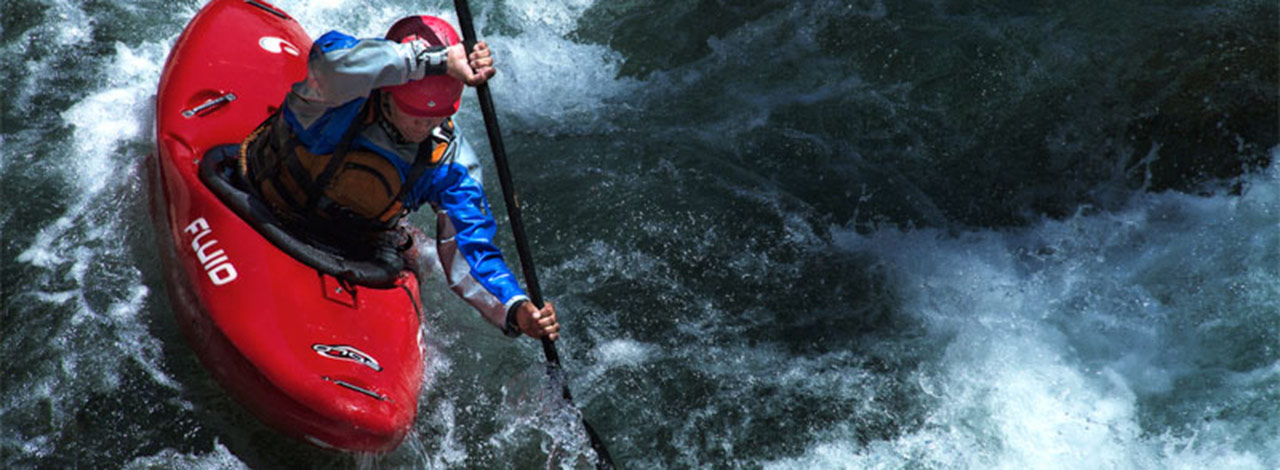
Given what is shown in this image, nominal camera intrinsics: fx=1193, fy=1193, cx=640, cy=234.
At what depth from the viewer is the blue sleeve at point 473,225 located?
3631 mm

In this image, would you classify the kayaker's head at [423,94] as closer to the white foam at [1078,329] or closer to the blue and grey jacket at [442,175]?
the blue and grey jacket at [442,175]

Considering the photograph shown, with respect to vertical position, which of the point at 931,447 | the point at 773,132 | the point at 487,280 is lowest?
the point at 931,447

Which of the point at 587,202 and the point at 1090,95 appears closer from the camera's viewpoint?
the point at 587,202

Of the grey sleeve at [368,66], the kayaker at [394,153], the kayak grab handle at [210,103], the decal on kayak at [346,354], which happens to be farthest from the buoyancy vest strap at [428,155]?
the kayak grab handle at [210,103]

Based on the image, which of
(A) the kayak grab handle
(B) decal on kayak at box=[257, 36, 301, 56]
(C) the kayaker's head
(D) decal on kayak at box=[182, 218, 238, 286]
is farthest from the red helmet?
(B) decal on kayak at box=[257, 36, 301, 56]

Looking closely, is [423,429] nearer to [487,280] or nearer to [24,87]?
[487,280]

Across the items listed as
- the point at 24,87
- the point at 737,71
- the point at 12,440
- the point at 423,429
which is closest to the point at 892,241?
the point at 737,71

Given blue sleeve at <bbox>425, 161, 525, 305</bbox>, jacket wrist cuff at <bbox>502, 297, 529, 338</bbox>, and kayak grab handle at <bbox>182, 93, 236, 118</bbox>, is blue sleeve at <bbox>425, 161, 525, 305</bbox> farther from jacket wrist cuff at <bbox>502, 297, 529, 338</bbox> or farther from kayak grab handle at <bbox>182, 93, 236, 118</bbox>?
kayak grab handle at <bbox>182, 93, 236, 118</bbox>

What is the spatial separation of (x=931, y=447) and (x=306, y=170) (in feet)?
8.32

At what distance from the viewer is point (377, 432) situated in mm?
3754

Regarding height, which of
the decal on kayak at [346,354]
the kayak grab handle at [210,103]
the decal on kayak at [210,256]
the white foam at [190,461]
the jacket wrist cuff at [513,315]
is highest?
the kayak grab handle at [210,103]

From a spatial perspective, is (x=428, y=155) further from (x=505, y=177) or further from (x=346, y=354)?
(x=346, y=354)

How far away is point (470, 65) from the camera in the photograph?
344 centimetres

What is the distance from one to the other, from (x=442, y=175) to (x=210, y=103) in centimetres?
123
